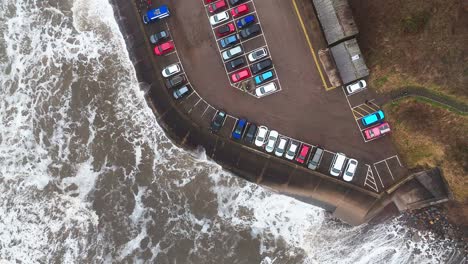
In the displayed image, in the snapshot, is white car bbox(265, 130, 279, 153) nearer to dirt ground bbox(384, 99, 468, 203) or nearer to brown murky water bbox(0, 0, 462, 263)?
brown murky water bbox(0, 0, 462, 263)

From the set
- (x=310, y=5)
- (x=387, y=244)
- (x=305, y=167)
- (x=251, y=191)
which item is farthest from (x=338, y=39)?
(x=387, y=244)

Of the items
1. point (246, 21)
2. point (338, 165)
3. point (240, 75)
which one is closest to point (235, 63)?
point (240, 75)

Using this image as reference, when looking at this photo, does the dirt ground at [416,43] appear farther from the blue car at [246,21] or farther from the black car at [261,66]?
the blue car at [246,21]

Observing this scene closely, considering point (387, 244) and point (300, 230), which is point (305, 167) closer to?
point (300, 230)

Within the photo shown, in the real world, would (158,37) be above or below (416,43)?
above

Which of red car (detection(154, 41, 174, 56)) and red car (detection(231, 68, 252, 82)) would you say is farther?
red car (detection(154, 41, 174, 56))

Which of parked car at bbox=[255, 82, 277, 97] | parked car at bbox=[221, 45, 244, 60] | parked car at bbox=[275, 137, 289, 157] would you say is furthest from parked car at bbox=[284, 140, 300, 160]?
parked car at bbox=[221, 45, 244, 60]

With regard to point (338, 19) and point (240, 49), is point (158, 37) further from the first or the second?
point (338, 19)
